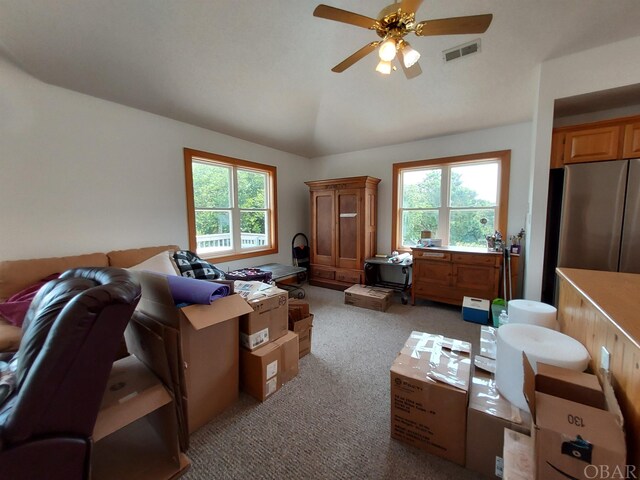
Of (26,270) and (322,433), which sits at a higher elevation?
(26,270)

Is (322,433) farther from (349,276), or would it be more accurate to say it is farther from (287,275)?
(349,276)

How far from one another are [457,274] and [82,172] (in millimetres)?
4575

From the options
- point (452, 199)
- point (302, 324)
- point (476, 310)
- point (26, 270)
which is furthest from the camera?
point (452, 199)

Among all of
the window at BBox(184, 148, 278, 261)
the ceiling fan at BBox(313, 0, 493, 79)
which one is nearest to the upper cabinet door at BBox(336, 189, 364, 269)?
the window at BBox(184, 148, 278, 261)

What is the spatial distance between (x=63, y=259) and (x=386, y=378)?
3108 millimetres

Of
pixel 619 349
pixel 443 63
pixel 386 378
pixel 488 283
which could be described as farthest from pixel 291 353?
pixel 443 63

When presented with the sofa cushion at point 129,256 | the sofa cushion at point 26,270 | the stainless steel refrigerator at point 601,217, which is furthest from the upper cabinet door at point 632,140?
the sofa cushion at point 26,270

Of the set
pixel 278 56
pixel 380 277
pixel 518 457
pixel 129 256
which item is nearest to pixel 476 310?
pixel 380 277

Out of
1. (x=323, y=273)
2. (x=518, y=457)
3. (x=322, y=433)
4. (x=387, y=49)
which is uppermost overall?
(x=387, y=49)

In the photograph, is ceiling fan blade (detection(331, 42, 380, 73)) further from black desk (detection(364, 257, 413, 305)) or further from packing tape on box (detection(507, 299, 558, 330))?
black desk (detection(364, 257, 413, 305))

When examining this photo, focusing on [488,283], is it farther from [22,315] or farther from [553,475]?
[22,315]

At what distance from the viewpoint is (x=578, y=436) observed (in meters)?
0.79

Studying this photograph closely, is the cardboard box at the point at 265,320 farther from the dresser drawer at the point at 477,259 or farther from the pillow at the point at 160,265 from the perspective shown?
the dresser drawer at the point at 477,259

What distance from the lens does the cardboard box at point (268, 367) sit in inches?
71.4
